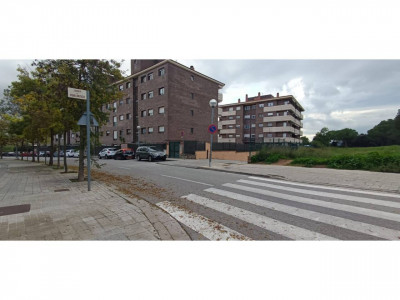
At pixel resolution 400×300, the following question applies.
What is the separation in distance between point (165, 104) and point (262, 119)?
98.1 ft

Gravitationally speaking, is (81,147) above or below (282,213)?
above

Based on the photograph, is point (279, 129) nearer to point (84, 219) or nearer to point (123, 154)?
point (123, 154)

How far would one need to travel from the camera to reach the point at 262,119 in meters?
46.3

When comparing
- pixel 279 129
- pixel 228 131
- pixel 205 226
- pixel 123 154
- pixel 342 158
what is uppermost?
pixel 228 131

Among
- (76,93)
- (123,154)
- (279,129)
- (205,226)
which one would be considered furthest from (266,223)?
(279,129)

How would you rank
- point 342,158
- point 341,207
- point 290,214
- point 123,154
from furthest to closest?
point 123,154, point 342,158, point 341,207, point 290,214

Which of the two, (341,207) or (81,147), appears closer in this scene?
(341,207)

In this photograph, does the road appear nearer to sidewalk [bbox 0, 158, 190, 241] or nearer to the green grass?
sidewalk [bbox 0, 158, 190, 241]

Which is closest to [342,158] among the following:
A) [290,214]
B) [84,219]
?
[290,214]

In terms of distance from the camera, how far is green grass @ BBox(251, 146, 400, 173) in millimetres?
8617

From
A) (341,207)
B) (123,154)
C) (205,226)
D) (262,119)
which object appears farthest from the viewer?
(262,119)

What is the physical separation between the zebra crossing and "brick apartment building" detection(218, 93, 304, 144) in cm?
3423

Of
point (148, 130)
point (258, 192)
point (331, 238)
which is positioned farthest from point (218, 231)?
point (148, 130)

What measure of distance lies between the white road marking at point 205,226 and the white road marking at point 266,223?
579mm
